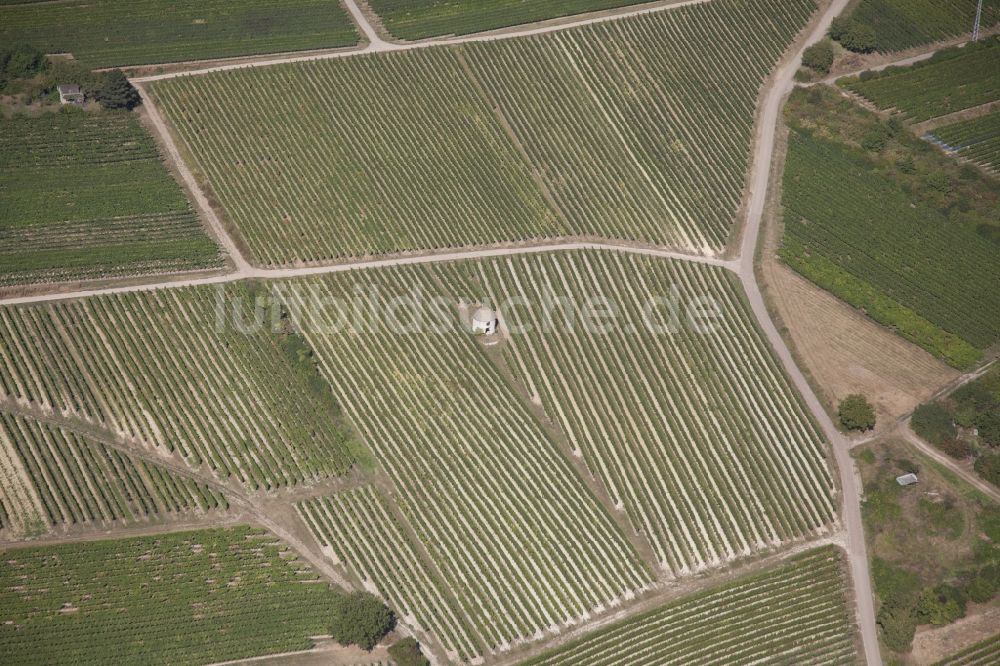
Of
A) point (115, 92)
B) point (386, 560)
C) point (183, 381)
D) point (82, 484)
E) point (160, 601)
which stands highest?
point (115, 92)

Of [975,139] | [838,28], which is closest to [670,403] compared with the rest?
[975,139]

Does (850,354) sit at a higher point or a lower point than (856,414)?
higher

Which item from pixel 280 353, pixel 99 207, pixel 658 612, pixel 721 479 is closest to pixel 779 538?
pixel 721 479

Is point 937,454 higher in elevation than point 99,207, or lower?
lower

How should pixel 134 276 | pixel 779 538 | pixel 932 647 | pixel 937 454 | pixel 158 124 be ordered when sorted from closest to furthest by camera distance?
pixel 932 647, pixel 779 538, pixel 937 454, pixel 134 276, pixel 158 124

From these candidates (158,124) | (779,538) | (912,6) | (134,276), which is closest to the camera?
(779,538)

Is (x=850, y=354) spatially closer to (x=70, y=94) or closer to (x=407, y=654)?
(x=407, y=654)

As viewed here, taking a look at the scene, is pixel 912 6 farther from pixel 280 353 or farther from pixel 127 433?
pixel 127 433
